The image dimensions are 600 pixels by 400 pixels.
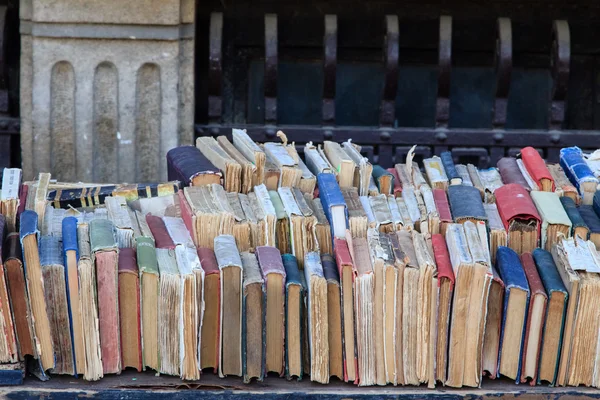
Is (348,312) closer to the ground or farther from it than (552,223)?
closer to the ground

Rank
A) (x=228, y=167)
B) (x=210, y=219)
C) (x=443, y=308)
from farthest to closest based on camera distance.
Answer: (x=228, y=167), (x=210, y=219), (x=443, y=308)

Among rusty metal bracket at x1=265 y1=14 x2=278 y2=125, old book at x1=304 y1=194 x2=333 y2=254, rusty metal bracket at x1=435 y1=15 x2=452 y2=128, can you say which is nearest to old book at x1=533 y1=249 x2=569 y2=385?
old book at x1=304 y1=194 x2=333 y2=254

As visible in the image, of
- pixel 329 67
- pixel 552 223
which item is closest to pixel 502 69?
pixel 329 67

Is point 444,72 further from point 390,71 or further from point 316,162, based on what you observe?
point 316,162

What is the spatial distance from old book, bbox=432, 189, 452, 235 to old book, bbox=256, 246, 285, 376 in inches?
22.3

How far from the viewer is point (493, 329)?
11.1 feet

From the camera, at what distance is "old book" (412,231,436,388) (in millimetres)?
3252

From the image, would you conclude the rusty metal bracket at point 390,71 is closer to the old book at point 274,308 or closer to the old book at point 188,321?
the old book at point 274,308

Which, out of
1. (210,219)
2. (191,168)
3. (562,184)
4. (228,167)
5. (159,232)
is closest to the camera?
(210,219)

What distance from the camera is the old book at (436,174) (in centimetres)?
384

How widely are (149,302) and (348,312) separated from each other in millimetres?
625

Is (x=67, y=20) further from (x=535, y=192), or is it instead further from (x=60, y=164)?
(x=535, y=192)

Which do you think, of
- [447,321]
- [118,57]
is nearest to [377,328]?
[447,321]

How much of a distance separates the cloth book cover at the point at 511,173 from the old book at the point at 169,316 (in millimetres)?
1358
